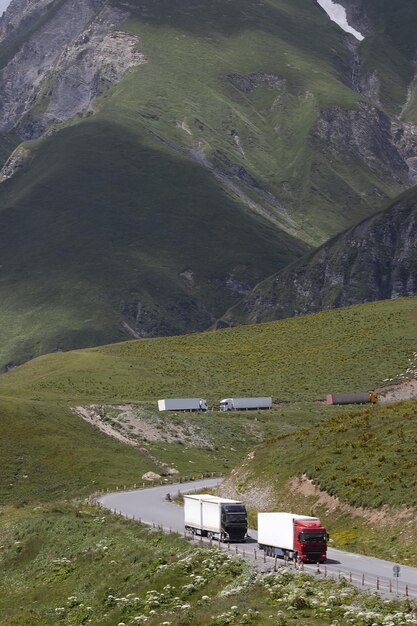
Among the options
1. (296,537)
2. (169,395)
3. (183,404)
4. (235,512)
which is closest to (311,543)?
(296,537)

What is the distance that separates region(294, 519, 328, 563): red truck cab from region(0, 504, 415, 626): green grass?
10.9 ft

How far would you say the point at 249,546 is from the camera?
6994cm

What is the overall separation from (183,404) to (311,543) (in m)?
99.2

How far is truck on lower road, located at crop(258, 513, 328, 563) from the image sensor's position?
61.3 meters

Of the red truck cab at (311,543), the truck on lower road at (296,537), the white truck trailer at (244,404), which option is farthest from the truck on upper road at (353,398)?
the red truck cab at (311,543)

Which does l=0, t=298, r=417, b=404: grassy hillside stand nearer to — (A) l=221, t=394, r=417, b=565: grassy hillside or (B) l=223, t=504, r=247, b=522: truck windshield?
(A) l=221, t=394, r=417, b=565: grassy hillside

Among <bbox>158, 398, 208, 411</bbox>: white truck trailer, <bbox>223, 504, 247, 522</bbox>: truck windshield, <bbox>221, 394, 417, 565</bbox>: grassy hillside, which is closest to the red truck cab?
<bbox>221, 394, 417, 565</bbox>: grassy hillside

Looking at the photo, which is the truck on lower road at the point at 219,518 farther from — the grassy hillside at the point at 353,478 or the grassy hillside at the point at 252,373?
the grassy hillside at the point at 252,373

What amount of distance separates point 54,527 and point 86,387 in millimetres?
98646

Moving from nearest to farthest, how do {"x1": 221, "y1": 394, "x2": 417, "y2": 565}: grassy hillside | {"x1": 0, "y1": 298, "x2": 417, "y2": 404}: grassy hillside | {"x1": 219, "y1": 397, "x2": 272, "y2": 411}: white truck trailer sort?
{"x1": 221, "y1": 394, "x2": 417, "y2": 565}: grassy hillside → {"x1": 219, "y1": 397, "x2": 272, "y2": 411}: white truck trailer → {"x1": 0, "y1": 298, "x2": 417, "y2": 404}: grassy hillside

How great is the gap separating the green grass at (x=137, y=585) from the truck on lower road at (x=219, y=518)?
124 inches

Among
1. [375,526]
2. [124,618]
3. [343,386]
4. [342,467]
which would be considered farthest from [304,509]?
[343,386]

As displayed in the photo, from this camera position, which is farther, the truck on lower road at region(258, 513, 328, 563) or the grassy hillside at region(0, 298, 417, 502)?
the grassy hillside at region(0, 298, 417, 502)

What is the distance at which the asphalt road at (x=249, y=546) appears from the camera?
54812 millimetres
